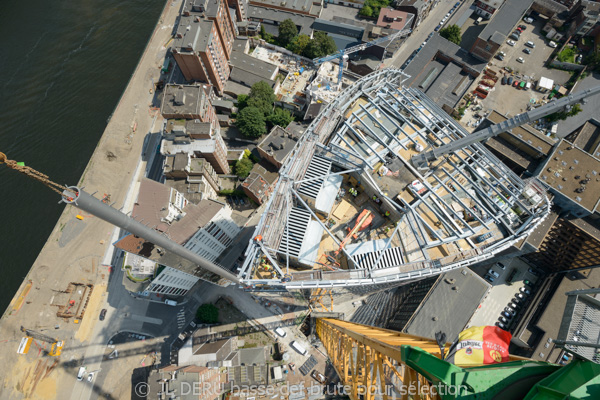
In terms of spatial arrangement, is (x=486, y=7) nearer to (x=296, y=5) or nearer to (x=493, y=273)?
(x=296, y=5)

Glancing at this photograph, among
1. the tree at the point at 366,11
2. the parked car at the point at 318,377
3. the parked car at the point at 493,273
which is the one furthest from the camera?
the tree at the point at 366,11

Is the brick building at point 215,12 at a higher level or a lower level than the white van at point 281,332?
higher

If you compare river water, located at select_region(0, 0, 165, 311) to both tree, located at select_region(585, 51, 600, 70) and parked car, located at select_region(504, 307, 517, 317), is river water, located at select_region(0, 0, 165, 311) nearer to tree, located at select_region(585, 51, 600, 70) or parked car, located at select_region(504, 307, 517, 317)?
parked car, located at select_region(504, 307, 517, 317)

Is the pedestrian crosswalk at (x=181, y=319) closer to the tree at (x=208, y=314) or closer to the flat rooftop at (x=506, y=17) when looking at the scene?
the tree at (x=208, y=314)

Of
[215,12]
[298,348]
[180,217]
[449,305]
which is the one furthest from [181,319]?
[215,12]

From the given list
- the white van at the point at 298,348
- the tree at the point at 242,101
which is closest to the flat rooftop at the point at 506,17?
the tree at the point at 242,101
